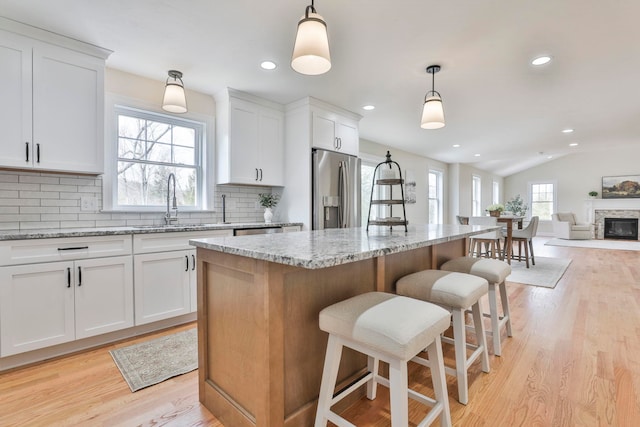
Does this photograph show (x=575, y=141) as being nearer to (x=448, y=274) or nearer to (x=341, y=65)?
(x=341, y=65)

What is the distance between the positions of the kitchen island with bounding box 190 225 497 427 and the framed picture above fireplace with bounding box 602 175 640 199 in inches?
481

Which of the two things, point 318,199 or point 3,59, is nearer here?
point 3,59

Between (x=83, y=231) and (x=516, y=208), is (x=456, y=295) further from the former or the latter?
(x=516, y=208)

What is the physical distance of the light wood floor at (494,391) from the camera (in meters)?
1.52

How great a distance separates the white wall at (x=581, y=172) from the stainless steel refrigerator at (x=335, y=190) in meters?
10.6

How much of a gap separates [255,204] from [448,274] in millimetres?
A: 2664

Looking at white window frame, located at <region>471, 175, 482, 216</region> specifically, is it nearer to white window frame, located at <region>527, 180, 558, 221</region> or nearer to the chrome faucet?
white window frame, located at <region>527, 180, 558, 221</region>

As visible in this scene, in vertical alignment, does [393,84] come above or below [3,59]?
above

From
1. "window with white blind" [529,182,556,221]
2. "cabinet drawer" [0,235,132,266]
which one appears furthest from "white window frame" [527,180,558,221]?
"cabinet drawer" [0,235,132,266]

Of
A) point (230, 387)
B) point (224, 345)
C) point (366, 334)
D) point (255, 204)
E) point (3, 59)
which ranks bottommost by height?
point (230, 387)

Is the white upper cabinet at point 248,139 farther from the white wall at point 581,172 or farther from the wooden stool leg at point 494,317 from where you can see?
the white wall at point 581,172

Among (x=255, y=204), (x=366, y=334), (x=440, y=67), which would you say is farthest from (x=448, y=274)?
(x=255, y=204)

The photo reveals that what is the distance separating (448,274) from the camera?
1.83m

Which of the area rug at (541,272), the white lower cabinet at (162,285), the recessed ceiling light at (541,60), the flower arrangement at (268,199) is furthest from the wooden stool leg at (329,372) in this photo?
the area rug at (541,272)
